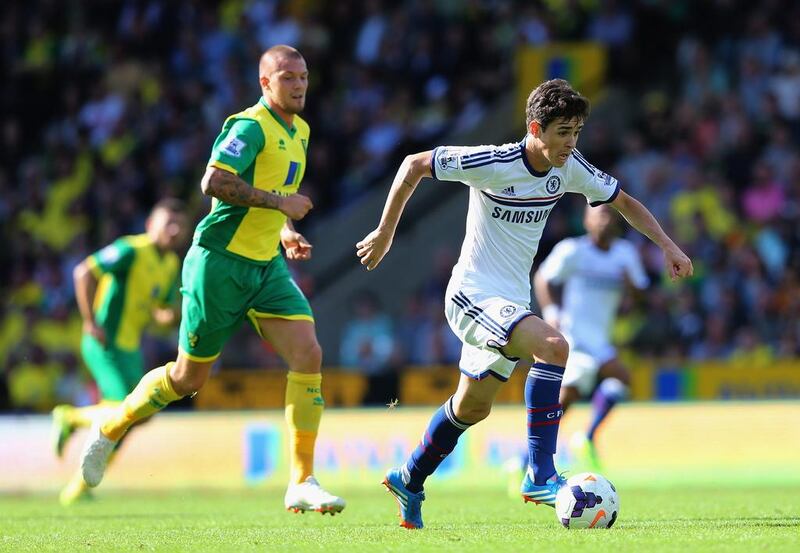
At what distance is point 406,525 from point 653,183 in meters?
10.2

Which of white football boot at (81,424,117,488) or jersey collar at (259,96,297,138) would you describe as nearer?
jersey collar at (259,96,297,138)

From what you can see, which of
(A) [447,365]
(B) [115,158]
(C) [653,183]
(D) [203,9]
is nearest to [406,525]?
(A) [447,365]

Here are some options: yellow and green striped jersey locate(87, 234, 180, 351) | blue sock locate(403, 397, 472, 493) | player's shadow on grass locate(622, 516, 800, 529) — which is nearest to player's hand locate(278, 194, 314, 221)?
blue sock locate(403, 397, 472, 493)

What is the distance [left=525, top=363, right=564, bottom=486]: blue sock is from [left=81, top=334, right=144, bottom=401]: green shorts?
4.97m

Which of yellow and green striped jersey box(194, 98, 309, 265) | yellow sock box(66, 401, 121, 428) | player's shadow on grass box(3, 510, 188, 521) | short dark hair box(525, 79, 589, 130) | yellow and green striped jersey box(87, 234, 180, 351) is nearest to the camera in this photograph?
short dark hair box(525, 79, 589, 130)

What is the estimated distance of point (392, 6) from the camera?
21.0 meters

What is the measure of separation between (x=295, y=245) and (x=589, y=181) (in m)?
1.74

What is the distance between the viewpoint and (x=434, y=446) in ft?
25.8

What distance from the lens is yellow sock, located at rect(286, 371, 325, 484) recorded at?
813 centimetres

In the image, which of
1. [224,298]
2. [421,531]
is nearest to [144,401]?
[224,298]

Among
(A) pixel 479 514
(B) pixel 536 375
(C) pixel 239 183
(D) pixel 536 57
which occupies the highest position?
(D) pixel 536 57

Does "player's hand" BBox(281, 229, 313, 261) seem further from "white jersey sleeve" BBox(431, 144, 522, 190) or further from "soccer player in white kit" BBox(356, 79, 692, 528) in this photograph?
"white jersey sleeve" BBox(431, 144, 522, 190)

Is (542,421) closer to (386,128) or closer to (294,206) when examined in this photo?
(294,206)

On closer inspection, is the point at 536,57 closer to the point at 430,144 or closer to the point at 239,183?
the point at 430,144
